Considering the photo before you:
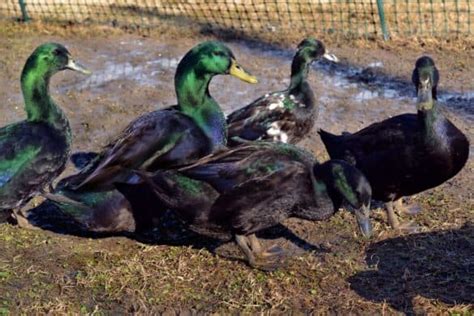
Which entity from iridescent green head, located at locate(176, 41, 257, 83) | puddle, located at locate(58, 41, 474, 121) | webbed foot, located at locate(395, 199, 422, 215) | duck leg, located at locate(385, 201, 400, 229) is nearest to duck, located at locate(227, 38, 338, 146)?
iridescent green head, located at locate(176, 41, 257, 83)

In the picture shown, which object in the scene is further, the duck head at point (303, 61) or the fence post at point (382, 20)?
the fence post at point (382, 20)

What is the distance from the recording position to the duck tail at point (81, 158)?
7581 mm

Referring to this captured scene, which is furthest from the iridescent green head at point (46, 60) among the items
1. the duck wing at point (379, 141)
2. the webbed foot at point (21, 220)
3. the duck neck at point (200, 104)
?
the duck wing at point (379, 141)

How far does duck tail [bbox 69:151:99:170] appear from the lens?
7581 mm

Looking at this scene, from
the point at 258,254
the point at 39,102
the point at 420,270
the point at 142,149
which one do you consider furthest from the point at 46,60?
the point at 420,270

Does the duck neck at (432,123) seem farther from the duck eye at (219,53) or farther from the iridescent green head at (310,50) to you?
the iridescent green head at (310,50)

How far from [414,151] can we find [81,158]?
3162mm

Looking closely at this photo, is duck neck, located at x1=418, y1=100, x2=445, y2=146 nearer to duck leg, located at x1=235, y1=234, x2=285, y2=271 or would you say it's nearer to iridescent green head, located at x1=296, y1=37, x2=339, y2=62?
duck leg, located at x1=235, y1=234, x2=285, y2=271

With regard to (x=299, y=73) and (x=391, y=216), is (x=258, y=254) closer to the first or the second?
(x=391, y=216)

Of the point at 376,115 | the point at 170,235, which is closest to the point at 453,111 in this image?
Answer: the point at 376,115

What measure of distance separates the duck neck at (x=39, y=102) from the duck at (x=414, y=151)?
2.18 m

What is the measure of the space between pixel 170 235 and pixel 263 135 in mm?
1307

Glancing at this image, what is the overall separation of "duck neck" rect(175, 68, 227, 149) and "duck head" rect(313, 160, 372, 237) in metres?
1.08

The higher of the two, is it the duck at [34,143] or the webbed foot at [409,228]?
the duck at [34,143]
